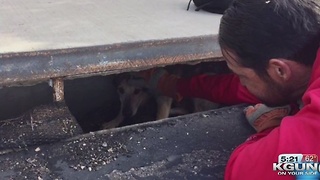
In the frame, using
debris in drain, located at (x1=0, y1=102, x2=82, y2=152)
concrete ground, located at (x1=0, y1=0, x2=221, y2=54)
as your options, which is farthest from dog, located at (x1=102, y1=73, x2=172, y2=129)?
debris in drain, located at (x1=0, y1=102, x2=82, y2=152)

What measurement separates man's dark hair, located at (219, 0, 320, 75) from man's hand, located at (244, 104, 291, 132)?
25 cm

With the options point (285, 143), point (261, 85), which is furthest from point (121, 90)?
point (285, 143)

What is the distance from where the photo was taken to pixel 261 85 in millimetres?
1232

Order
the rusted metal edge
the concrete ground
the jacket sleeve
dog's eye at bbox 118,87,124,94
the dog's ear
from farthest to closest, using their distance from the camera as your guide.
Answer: dog's eye at bbox 118,87,124,94
the dog's ear
the jacket sleeve
the concrete ground
the rusted metal edge

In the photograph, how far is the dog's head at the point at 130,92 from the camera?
2.39 m

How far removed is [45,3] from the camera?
6.59ft

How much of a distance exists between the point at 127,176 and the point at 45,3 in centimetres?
102

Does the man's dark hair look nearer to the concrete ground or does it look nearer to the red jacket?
the red jacket

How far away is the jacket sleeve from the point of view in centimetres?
183

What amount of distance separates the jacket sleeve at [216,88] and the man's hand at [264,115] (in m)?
0.17

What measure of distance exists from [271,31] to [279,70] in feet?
0.32

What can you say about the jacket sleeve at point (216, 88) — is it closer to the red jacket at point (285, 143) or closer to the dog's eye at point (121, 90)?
the dog's eye at point (121, 90)

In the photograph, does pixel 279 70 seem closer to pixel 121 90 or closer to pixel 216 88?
pixel 216 88

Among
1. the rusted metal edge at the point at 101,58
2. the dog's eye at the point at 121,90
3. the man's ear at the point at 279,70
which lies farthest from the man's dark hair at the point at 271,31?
the dog's eye at the point at 121,90
